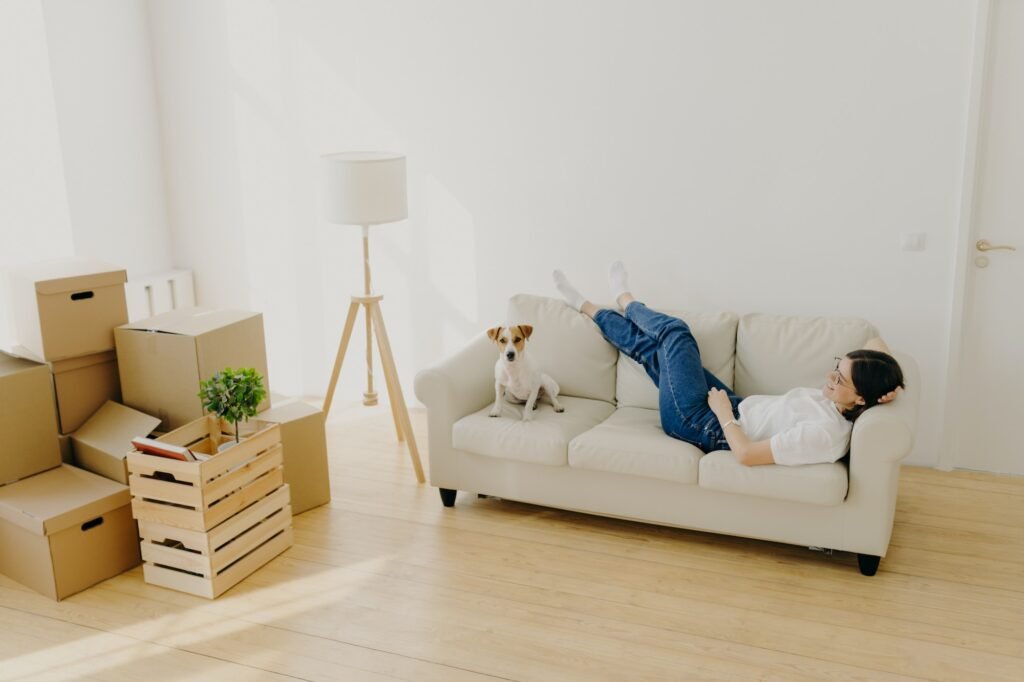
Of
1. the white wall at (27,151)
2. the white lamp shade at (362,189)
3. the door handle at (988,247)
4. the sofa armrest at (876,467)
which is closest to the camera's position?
the sofa armrest at (876,467)

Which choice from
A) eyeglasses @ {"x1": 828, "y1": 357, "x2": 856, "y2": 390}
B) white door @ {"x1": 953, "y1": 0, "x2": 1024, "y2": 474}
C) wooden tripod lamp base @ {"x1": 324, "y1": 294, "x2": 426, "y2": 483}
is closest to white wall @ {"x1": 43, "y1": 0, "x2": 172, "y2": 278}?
wooden tripod lamp base @ {"x1": 324, "y1": 294, "x2": 426, "y2": 483}

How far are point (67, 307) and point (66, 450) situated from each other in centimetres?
55

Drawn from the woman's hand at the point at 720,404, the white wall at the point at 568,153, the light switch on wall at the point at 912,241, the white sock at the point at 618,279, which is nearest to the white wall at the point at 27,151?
the white wall at the point at 568,153

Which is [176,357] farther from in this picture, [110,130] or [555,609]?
[110,130]

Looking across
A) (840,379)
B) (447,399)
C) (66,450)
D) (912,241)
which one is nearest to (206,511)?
(66,450)

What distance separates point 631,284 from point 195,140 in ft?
8.22

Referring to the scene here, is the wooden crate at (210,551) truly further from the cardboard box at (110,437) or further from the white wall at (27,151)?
the white wall at (27,151)

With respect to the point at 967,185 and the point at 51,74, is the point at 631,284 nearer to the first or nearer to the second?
the point at 967,185

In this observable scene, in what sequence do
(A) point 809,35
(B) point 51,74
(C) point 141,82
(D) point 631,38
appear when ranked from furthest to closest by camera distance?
(C) point 141,82, (B) point 51,74, (D) point 631,38, (A) point 809,35

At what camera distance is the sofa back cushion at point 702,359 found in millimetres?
3680

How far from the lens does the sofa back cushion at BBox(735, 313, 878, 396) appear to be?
3527mm

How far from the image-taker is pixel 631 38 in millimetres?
4016

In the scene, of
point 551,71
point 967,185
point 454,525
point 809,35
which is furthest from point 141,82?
point 967,185

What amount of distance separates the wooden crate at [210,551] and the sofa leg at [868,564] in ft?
6.86
